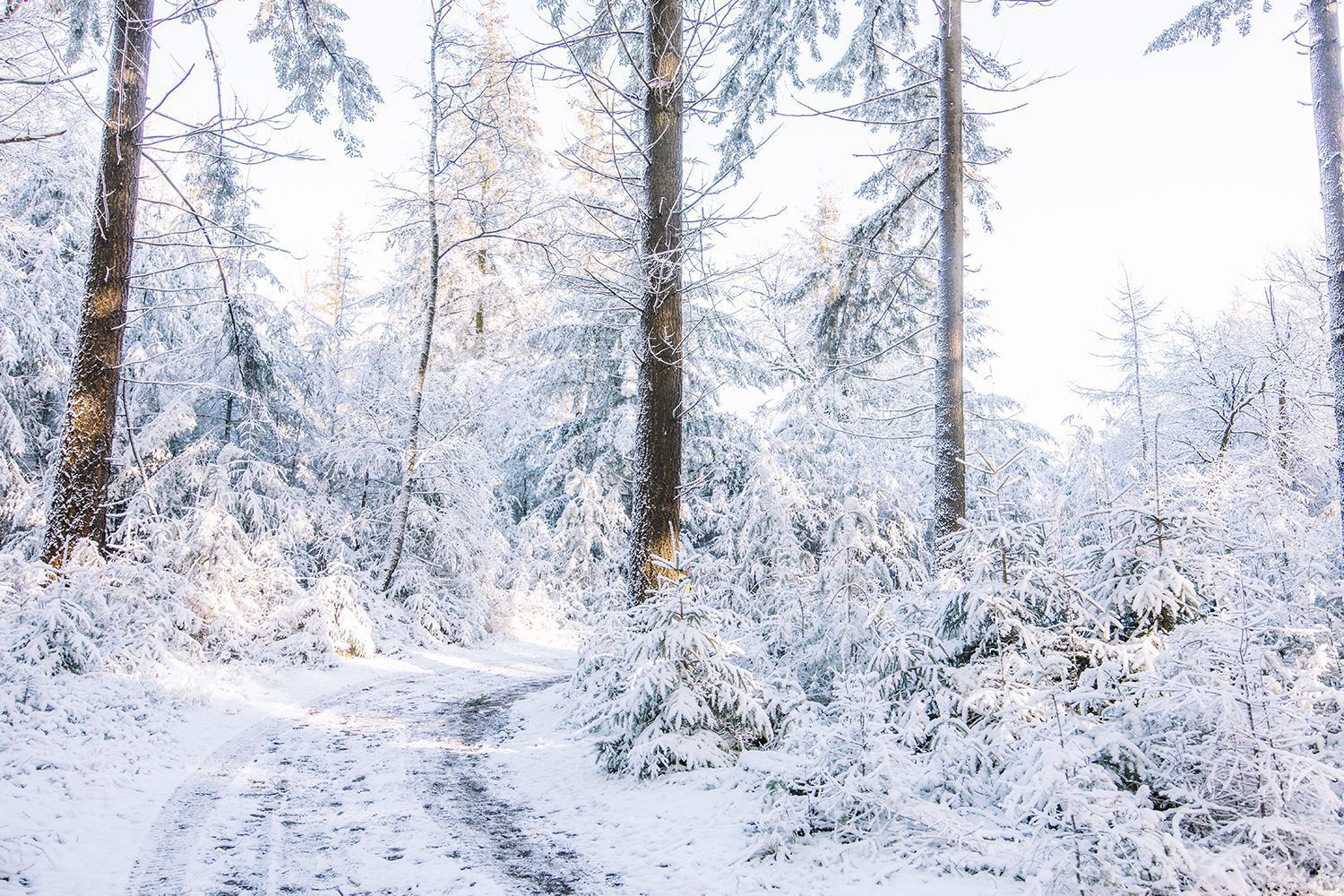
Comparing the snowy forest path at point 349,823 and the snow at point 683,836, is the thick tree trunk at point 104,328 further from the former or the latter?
the snow at point 683,836

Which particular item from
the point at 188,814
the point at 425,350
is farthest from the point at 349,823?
the point at 425,350

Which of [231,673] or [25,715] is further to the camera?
[231,673]

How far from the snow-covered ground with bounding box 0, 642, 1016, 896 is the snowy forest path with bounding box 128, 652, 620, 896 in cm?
2

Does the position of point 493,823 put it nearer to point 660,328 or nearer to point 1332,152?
point 660,328

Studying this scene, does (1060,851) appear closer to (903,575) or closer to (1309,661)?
(1309,661)

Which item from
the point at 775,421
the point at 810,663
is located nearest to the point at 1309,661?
the point at 810,663

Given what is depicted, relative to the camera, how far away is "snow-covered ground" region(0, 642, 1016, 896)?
423 cm

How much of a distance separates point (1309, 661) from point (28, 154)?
19.4 meters

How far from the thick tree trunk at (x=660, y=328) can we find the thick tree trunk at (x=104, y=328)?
6.27 m

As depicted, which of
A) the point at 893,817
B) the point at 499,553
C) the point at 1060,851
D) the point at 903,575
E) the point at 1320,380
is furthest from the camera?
the point at 499,553

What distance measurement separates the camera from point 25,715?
6.52m

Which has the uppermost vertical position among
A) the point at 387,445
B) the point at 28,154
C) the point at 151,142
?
the point at 28,154

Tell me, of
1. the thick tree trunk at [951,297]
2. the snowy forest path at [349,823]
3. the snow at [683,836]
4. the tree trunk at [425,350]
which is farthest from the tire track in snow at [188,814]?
the tree trunk at [425,350]

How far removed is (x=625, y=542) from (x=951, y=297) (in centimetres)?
1238
